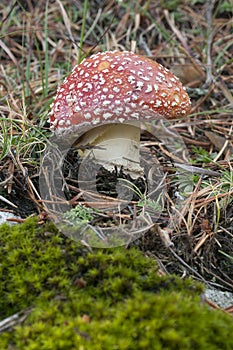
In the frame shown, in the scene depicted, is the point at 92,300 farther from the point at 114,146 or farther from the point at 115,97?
the point at 114,146

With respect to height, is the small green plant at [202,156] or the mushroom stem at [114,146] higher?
the mushroom stem at [114,146]

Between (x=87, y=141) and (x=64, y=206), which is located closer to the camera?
(x=64, y=206)

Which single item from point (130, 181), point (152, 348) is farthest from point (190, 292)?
point (130, 181)

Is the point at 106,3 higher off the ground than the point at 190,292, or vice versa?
the point at 106,3

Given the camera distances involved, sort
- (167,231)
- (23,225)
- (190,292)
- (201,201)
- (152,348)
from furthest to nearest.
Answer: (201,201) → (167,231) → (23,225) → (190,292) → (152,348)

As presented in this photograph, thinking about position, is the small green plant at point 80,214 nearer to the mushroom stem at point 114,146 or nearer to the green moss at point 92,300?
the green moss at point 92,300

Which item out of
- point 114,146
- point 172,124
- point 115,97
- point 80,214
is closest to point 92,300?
point 80,214

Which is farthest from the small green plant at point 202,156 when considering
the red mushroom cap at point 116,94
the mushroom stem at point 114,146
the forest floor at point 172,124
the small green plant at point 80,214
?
the small green plant at point 80,214

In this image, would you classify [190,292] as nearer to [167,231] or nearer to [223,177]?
[167,231]
